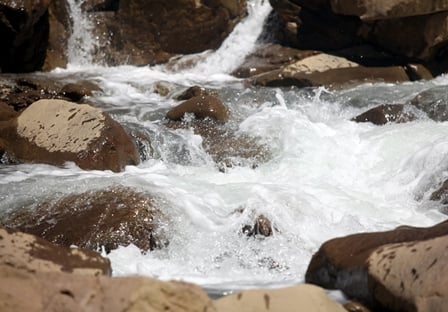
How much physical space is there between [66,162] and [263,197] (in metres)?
2.02

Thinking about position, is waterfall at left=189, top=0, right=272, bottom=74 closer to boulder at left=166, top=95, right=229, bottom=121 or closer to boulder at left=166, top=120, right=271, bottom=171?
boulder at left=166, top=95, right=229, bottom=121

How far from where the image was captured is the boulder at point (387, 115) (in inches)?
363

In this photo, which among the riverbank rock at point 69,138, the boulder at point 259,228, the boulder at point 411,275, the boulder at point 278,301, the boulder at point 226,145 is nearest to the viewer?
the boulder at point 278,301

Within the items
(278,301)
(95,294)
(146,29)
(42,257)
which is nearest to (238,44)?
(146,29)

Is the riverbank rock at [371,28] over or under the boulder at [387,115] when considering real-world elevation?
over

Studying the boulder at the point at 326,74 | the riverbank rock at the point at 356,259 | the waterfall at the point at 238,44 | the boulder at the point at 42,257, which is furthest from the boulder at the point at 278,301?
the waterfall at the point at 238,44

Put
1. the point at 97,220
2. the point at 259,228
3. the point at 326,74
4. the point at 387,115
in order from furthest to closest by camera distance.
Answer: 1. the point at 326,74
2. the point at 387,115
3. the point at 259,228
4. the point at 97,220

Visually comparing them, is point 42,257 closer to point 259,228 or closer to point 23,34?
→ point 259,228

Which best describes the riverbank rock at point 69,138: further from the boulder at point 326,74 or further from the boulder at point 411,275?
the boulder at point 326,74

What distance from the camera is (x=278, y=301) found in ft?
10.7

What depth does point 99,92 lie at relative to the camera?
1085 centimetres

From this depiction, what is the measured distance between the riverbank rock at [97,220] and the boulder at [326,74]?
5.67 metres

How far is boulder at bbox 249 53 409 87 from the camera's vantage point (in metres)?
11.3

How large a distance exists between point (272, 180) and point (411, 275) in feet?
13.2
